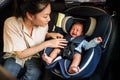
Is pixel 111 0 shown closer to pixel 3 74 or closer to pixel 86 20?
pixel 86 20

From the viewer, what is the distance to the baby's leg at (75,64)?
133 cm

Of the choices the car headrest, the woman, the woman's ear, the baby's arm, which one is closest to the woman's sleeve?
the woman

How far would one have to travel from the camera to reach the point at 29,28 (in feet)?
5.13

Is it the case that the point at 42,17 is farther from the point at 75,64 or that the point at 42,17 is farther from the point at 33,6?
the point at 75,64

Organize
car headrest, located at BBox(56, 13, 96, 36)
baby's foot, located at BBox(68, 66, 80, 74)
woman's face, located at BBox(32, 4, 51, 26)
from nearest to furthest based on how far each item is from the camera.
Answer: baby's foot, located at BBox(68, 66, 80, 74) < woman's face, located at BBox(32, 4, 51, 26) < car headrest, located at BBox(56, 13, 96, 36)

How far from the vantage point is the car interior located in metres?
1.38

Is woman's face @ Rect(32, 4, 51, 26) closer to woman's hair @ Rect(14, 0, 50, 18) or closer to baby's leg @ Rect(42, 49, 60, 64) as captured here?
woman's hair @ Rect(14, 0, 50, 18)

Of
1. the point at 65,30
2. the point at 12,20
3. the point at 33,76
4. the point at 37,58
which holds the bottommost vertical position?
the point at 33,76

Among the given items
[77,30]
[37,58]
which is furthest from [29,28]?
[77,30]

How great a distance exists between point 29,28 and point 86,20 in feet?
1.41

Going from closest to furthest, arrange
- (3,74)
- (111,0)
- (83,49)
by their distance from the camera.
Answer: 1. (3,74)
2. (83,49)
3. (111,0)

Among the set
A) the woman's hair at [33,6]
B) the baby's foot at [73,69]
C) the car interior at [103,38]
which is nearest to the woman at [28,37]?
the woman's hair at [33,6]

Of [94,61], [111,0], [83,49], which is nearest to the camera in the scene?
[94,61]

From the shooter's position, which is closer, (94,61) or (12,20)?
(94,61)
